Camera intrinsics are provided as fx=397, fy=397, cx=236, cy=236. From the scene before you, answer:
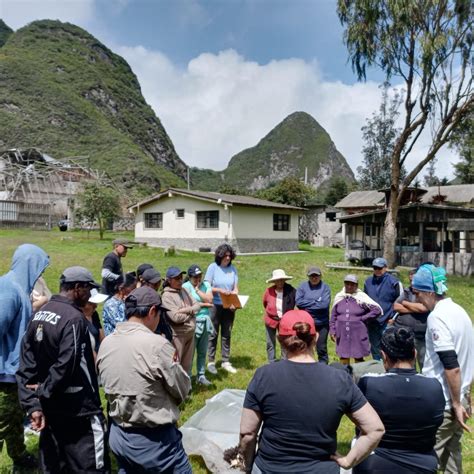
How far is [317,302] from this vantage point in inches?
231

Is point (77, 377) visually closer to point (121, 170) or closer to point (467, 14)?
point (467, 14)

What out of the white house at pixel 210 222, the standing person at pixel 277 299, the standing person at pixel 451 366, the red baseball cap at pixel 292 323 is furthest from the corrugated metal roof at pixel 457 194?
the red baseball cap at pixel 292 323

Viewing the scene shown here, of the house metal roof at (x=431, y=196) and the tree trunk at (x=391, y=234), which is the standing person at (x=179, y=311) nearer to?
the tree trunk at (x=391, y=234)

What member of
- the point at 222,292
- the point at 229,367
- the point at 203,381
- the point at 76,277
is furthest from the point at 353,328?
the point at 76,277

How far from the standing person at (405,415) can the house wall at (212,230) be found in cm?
2271

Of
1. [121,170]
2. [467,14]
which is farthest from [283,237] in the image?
[121,170]

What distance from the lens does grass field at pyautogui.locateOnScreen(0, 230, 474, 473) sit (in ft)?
16.1

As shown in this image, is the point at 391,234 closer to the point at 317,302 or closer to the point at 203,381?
the point at 317,302

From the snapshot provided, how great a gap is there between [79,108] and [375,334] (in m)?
81.2

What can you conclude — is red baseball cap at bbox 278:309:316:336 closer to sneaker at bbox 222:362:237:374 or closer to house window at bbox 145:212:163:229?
sneaker at bbox 222:362:237:374

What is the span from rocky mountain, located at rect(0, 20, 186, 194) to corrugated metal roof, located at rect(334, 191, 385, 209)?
30998 mm

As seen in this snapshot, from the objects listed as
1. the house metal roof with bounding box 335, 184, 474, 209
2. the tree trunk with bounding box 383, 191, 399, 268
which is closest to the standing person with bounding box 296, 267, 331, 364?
the tree trunk with bounding box 383, 191, 399, 268

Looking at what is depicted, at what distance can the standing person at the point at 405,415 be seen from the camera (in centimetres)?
242

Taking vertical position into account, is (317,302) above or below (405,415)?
above
